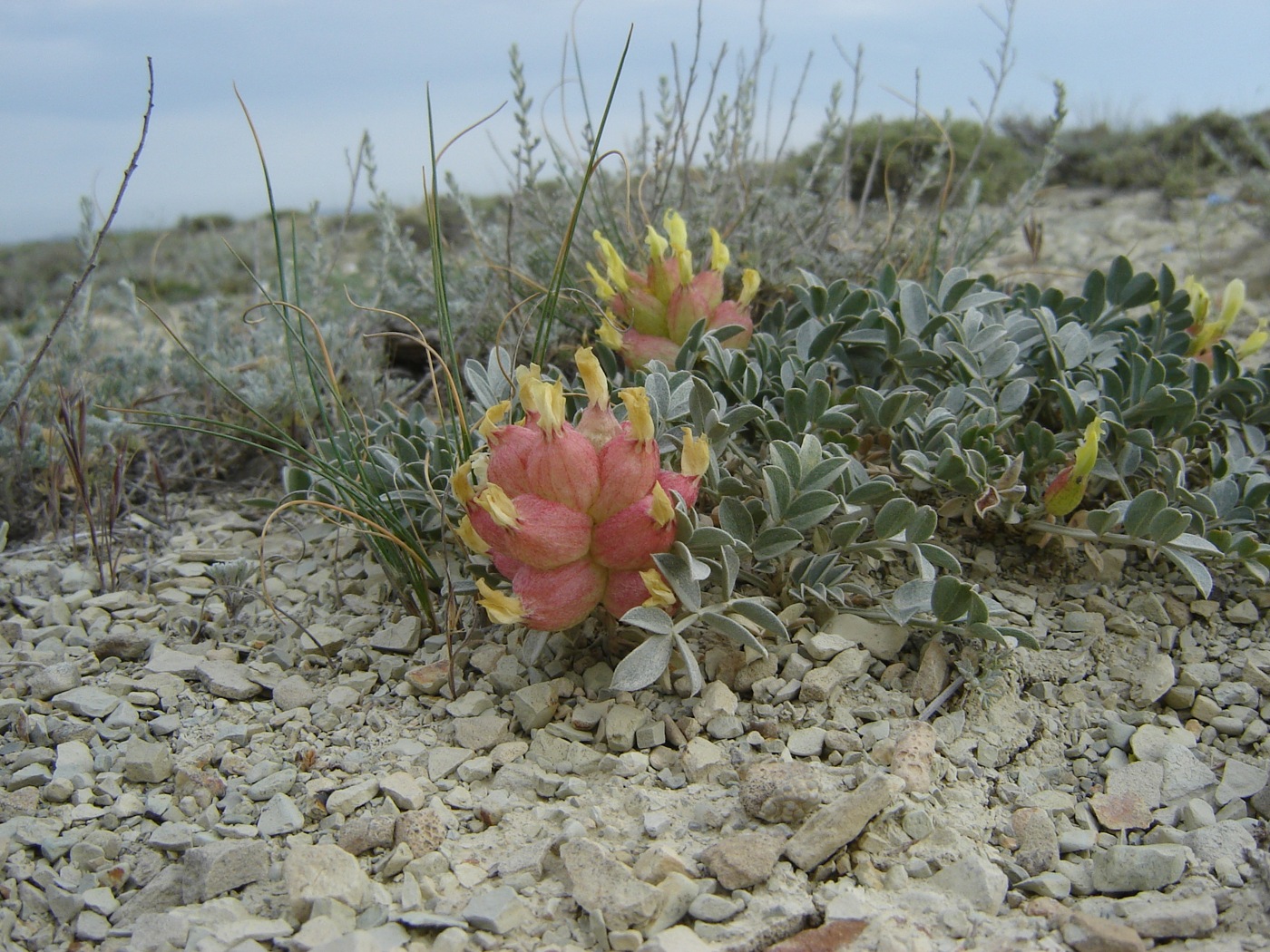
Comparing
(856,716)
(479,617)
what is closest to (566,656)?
(479,617)

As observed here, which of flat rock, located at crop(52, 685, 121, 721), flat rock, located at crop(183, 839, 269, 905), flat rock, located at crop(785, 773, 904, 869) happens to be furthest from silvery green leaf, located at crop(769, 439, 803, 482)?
flat rock, located at crop(52, 685, 121, 721)

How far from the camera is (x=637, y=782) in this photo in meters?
1.81

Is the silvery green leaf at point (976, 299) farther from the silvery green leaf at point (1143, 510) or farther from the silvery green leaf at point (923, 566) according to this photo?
the silvery green leaf at point (923, 566)

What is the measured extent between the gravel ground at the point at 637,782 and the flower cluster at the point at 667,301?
2.76 feet

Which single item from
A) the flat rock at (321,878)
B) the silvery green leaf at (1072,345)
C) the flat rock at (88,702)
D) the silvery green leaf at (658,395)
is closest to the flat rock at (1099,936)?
the flat rock at (321,878)

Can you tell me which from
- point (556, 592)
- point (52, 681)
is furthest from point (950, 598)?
point (52, 681)

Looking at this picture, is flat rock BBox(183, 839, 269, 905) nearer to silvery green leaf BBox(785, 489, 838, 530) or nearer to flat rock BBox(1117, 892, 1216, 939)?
silvery green leaf BBox(785, 489, 838, 530)

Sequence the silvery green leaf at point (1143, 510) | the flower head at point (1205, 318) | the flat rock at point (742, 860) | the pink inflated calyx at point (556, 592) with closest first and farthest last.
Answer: the flat rock at point (742, 860) → the pink inflated calyx at point (556, 592) → the silvery green leaf at point (1143, 510) → the flower head at point (1205, 318)

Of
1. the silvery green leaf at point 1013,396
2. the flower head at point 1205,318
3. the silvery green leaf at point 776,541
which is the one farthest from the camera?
the flower head at point 1205,318

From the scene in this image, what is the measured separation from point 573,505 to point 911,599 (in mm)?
694

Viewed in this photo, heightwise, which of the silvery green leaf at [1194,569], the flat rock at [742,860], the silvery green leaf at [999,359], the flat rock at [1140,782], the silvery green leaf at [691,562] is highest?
the silvery green leaf at [999,359]

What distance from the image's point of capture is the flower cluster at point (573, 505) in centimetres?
182

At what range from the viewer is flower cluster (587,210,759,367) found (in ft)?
8.49

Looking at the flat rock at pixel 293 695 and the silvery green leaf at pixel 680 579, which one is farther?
the flat rock at pixel 293 695
